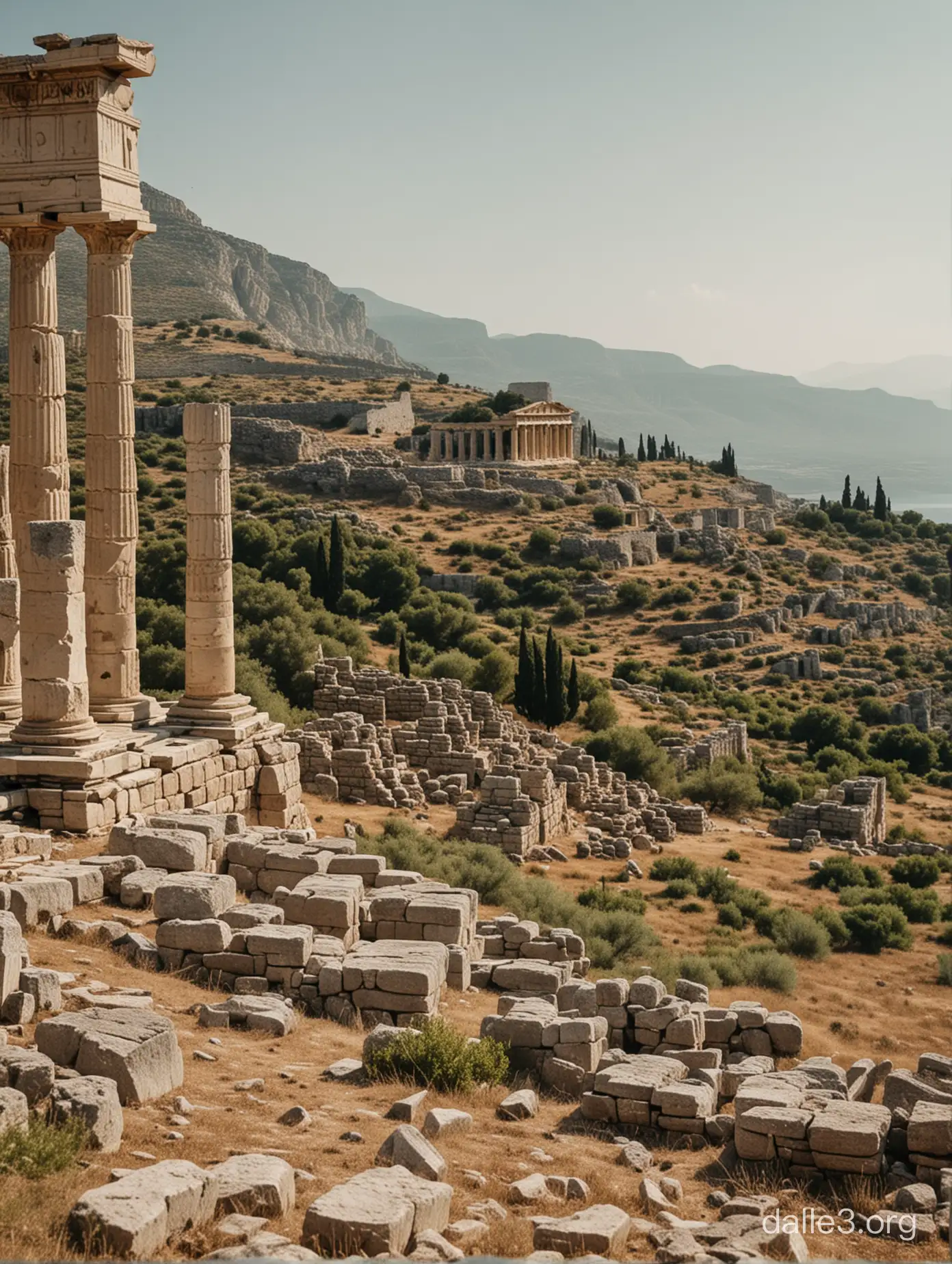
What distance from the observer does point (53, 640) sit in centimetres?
1650

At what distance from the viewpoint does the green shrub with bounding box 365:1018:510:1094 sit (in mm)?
10898

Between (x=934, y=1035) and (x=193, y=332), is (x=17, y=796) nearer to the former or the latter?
(x=934, y=1035)

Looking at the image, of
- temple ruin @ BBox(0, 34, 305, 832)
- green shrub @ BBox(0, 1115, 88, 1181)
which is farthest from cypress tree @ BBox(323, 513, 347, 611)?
green shrub @ BBox(0, 1115, 88, 1181)

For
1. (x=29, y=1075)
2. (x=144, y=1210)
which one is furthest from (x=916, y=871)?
(x=144, y=1210)

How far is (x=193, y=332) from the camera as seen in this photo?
343 feet

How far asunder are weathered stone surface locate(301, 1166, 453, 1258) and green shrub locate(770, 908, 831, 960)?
16.2 metres

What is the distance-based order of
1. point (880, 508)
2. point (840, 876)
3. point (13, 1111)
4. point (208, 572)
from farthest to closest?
point (880, 508), point (840, 876), point (208, 572), point (13, 1111)

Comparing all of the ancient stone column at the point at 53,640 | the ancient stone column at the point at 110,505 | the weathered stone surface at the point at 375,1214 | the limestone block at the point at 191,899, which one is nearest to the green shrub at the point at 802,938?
the ancient stone column at the point at 110,505

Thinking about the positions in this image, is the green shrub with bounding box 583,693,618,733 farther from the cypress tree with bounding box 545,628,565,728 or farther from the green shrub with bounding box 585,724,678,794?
the green shrub with bounding box 585,724,678,794

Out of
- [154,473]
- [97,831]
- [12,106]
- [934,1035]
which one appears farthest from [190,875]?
[154,473]

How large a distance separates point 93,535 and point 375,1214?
12237 millimetres

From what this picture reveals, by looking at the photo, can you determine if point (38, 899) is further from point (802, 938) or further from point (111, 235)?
point (802, 938)

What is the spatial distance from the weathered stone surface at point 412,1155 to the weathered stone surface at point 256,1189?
0.78 m

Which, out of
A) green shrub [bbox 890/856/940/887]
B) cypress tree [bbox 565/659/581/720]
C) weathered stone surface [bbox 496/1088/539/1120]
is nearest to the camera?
weathered stone surface [bbox 496/1088/539/1120]
